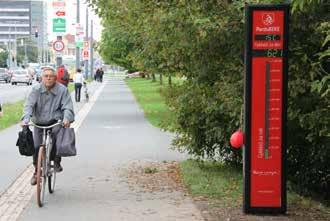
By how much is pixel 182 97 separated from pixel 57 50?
17.5 meters

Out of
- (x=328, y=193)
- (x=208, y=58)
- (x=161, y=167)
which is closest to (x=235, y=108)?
(x=208, y=58)

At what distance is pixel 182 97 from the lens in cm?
1059

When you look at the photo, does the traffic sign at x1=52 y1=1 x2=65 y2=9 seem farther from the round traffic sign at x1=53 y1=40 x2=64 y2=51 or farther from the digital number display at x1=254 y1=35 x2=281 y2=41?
the digital number display at x1=254 y1=35 x2=281 y2=41

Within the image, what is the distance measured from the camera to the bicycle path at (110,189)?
797 centimetres

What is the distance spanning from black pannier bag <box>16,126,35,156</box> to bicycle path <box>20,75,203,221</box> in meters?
0.66

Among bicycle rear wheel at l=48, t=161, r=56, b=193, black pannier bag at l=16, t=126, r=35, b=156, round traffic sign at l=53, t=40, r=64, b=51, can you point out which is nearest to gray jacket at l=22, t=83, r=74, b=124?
black pannier bag at l=16, t=126, r=35, b=156

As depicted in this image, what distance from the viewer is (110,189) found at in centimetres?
981

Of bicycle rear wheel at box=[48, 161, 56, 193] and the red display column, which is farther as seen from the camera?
bicycle rear wheel at box=[48, 161, 56, 193]

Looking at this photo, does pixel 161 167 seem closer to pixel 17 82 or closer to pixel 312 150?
pixel 312 150

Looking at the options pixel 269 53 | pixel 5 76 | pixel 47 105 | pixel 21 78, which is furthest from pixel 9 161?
pixel 5 76

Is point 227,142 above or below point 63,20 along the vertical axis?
below

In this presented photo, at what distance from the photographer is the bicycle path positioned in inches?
314

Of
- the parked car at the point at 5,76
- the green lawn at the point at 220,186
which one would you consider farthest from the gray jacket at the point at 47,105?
the parked car at the point at 5,76

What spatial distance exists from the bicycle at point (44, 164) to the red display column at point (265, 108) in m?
2.48
